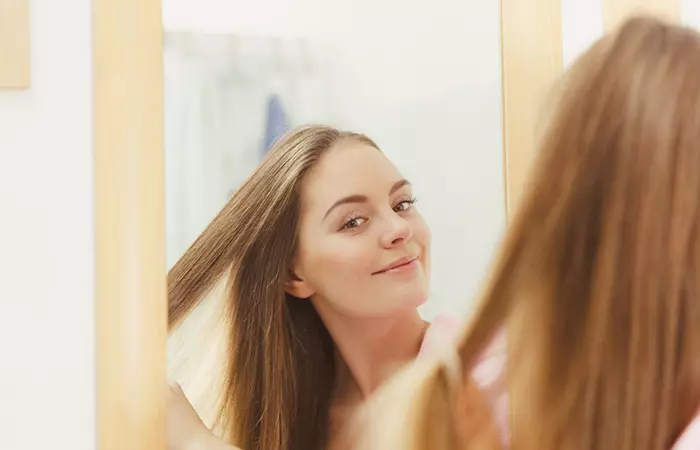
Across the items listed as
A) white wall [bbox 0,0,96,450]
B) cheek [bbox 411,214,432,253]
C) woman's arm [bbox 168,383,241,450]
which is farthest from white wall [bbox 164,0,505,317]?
woman's arm [bbox 168,383,241,450]

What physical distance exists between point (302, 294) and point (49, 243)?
0.24 meters

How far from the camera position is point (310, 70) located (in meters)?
0.78

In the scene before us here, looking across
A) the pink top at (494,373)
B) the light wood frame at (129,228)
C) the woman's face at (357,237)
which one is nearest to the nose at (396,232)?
the woman's face at (357,237)

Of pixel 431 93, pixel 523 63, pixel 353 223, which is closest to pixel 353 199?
pixel 353 223

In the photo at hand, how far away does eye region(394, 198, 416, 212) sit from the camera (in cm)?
81

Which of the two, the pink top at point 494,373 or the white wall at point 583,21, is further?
the white wall at point 583,21

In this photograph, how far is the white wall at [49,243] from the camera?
2.34 ft

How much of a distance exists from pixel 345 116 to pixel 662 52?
11.5 inches

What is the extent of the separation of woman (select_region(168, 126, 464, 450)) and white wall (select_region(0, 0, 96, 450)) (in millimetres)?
89

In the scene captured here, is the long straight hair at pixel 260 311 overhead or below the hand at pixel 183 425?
overhead

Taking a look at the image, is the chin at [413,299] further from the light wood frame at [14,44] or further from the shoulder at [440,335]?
the light wood frame at [14,44]

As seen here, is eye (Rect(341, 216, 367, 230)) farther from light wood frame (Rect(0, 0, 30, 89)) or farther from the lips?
light wood frame (Rect(0, 0, 30, 89))

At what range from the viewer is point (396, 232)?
0.80 metres

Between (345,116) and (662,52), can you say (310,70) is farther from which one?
(662,52)
